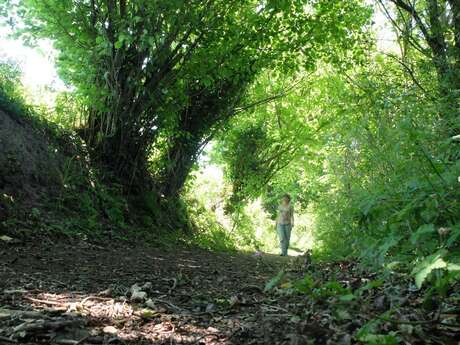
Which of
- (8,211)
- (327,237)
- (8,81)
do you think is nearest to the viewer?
(8,211)

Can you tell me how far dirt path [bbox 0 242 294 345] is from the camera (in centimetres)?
223

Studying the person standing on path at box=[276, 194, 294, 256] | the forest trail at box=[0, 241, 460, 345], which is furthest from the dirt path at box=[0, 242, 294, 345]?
the person standing on path at box=[276, 194, 294, 256]

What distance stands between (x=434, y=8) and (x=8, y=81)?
23.1 feet

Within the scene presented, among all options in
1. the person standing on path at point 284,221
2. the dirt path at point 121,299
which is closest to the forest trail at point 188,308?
the dirt path at point 121,299

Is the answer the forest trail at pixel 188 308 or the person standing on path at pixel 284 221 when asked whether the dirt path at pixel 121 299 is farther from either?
the person standing on path at pixel 284 221

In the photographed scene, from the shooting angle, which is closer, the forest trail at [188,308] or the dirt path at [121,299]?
the forest trail at [188,308]

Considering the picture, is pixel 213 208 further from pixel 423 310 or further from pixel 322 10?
pixel 423 310

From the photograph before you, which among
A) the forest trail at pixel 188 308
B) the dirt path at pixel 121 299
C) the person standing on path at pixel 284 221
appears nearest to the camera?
the forest trail at pixel 188 308

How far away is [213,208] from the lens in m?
14.6

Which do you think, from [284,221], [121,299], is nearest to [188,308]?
[121,299]

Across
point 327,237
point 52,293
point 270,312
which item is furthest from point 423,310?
point 327,237

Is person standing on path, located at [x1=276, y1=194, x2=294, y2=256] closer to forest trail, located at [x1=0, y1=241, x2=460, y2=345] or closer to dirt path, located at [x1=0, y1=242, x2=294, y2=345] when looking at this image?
dirt path, located at [x1=0, y1=242, x2=294, y2=345]

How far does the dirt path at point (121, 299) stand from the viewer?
2.23 m

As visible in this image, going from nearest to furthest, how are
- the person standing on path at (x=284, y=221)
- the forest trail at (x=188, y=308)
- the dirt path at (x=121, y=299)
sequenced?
the forest trail at (x=188, y=308)
the dirt path at (x=121, y=299)
the person standing on path at (x=284, y=221)
